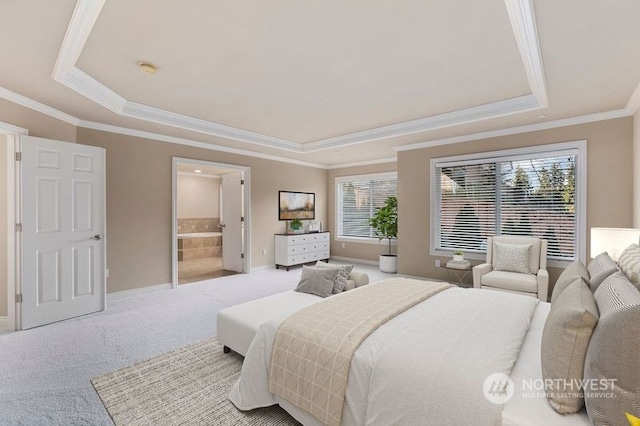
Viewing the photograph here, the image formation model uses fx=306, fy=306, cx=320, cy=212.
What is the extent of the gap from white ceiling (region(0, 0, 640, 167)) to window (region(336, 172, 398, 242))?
2.52 meters

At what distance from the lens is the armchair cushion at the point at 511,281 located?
373 cm

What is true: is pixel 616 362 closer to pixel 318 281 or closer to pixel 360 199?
pixel 318 281

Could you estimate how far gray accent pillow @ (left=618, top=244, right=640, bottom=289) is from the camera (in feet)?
5.44

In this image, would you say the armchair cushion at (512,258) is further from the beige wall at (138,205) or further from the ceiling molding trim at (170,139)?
the beige wall at (138,205)

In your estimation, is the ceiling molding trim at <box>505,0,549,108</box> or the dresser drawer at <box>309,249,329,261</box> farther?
the dresser drawer at <box>309,249,329,261</box>

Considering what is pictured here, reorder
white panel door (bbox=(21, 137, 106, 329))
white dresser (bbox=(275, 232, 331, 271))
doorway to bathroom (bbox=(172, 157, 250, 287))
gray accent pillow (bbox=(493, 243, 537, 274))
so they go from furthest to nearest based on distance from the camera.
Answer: white dresser (bbox=(275, 232, 331, 271))
doorway to bathroom (bbox=(172, 157, 250, 287))
gray accent pillow (bbox=(493, 243, 537, 274))
white panel door (bbox=(21, 137, 106, 329))

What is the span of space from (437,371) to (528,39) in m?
2.46

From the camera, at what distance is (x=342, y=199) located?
7.93m

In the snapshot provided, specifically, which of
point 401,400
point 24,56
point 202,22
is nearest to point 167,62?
point 202,22

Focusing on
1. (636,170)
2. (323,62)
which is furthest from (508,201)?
(323,62)

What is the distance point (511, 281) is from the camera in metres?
3.83

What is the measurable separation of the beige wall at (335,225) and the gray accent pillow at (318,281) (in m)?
4.01

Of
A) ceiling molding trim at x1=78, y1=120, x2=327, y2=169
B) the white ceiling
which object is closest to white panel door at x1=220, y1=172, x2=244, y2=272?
ceiling molding trim at x1=78, y1=120, x2=327, y2=169

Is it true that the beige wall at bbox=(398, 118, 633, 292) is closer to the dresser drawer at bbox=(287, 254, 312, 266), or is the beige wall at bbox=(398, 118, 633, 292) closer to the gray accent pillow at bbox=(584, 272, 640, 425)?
the dresser drawer at bbox=(287, 254, 312, 266)
